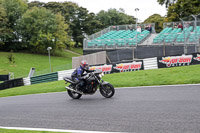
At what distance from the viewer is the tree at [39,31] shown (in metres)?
60.5

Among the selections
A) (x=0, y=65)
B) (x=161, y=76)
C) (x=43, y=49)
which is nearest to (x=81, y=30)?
(x=43, y=49)

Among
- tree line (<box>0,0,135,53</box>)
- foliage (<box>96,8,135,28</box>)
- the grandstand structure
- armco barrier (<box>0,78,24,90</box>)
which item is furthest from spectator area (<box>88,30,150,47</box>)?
foliage (<box>96,8,135,28</box>)

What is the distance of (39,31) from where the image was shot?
60656 mm

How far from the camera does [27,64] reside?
5022cm

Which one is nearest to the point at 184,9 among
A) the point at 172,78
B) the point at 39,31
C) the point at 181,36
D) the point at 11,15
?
the point at 181,36

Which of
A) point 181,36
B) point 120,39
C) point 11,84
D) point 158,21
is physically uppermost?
point 158,21

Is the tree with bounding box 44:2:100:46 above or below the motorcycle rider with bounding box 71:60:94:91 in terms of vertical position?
above

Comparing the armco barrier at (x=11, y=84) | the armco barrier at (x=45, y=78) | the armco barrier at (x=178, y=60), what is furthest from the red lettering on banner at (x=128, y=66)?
the armco barrier at (x=11, y=84)

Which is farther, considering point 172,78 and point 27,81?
point 27,81

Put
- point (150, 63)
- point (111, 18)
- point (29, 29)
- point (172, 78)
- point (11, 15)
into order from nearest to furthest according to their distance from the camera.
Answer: point (172, 78) → point (150, 63) → point (29, 29) → point (11, 15) → point (111, 18)

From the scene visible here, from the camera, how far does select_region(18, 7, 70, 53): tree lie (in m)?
→ 60.5

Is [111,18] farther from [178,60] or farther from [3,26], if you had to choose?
[178,60]

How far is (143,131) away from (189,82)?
8.01m

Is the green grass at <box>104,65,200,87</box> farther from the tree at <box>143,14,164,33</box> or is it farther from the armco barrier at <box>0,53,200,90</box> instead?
the tree at <box>143,14,164,33</box>
